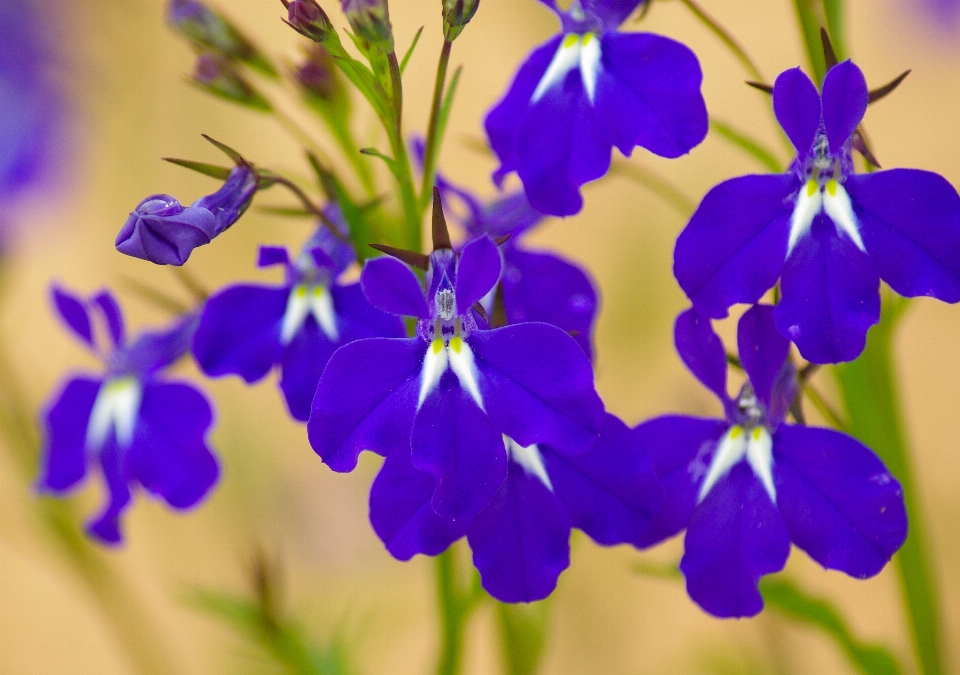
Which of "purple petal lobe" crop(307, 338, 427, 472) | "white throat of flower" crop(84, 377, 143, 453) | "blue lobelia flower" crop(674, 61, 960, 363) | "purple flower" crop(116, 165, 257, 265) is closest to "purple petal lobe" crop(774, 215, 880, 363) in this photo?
"blue lobelia flower" crop(674, 61, 960, 363)

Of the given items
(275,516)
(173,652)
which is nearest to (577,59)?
(275,516)

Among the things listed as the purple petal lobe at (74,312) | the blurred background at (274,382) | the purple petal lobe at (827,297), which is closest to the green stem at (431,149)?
the purple petal lobe at (827,297)

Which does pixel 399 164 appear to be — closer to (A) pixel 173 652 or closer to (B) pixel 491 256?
(B) pixel 491 256

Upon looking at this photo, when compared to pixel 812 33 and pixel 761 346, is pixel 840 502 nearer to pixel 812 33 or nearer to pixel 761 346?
pixel 761 346

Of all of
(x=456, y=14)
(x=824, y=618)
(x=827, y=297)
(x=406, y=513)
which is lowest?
(x=824, y=618)

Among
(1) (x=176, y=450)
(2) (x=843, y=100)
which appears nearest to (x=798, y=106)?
(2) (x=843, y=100)

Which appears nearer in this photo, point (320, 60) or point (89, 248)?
point (320, 60)

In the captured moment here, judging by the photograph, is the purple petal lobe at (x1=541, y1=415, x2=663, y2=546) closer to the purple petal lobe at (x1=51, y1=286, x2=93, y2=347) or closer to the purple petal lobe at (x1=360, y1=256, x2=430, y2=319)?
the purple petal lobe at (x1=360, y1=256, x2=430, y2=319)
